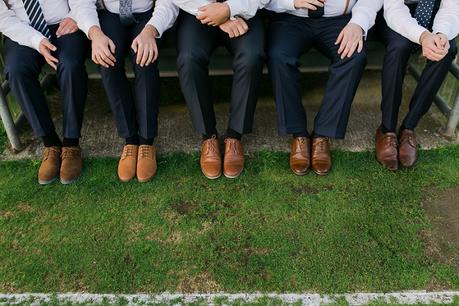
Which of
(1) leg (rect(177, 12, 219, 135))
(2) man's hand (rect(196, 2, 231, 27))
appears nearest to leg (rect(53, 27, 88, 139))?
(1) leg (rect(177, 12, 219, 135))

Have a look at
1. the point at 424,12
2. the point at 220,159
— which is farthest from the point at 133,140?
the point at 424,12

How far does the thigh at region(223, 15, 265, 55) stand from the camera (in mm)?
3174

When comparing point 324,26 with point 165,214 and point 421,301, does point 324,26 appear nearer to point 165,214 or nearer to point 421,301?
point 165,214

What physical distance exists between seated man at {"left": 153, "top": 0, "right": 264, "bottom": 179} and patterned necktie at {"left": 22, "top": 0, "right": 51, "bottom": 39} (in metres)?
0.91

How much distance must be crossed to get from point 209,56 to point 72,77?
93cm

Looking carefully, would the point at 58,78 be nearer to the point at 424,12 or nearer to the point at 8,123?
the point at 8,123

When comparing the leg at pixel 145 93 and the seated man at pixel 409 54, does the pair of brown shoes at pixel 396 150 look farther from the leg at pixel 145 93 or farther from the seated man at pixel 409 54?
the leg at pixel 145 93

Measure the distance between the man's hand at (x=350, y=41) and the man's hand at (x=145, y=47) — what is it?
1.25 meters

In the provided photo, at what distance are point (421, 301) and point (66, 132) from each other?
8.24 ft

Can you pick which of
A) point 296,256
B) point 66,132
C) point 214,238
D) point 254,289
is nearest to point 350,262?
point 296,256

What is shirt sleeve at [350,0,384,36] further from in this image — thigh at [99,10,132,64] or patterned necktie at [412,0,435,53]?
thigh at [99,10,132,64]

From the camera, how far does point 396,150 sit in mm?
3469

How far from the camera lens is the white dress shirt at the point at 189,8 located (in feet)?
10.5

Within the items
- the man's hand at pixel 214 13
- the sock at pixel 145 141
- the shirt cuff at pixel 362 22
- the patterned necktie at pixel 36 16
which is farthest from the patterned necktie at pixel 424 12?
the patterned necktie at pixel 36 16
